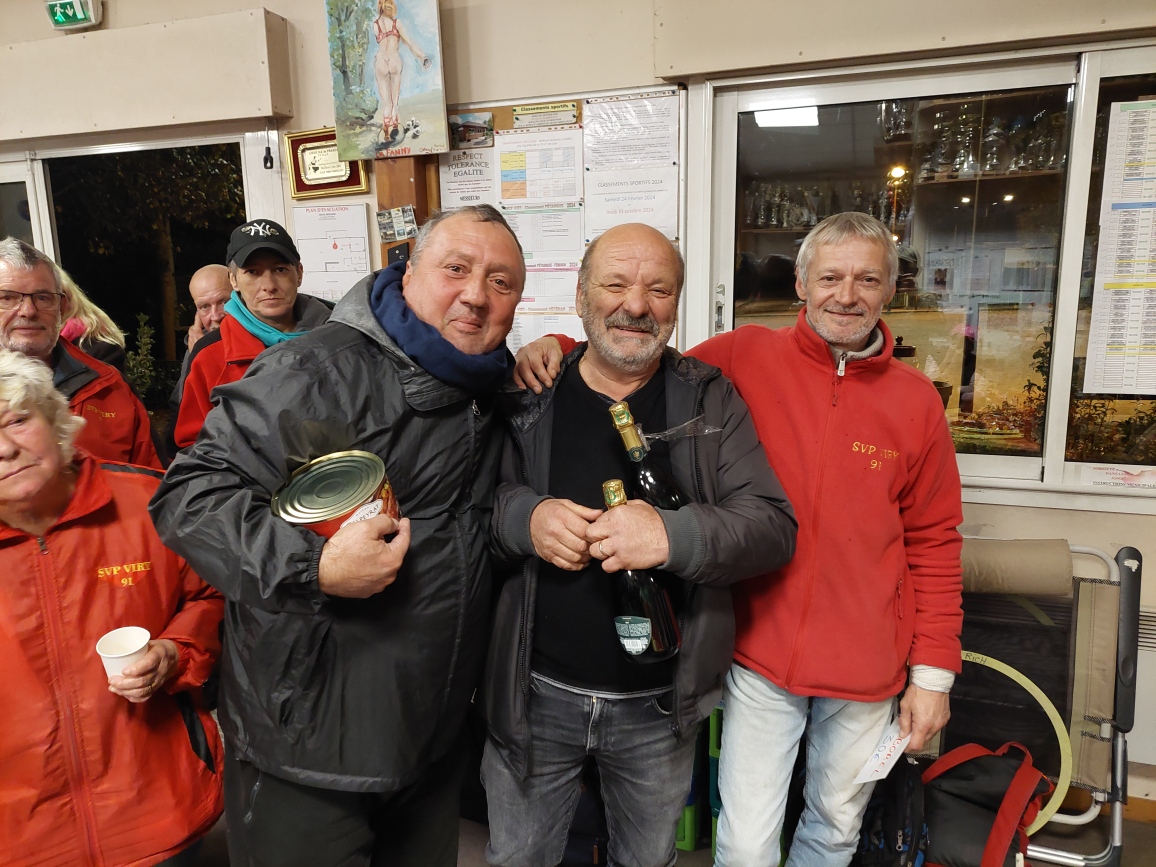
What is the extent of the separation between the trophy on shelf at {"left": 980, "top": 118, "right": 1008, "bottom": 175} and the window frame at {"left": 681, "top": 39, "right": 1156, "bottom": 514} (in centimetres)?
12

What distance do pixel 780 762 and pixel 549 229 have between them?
78.7 inches

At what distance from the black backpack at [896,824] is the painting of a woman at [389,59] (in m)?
2.76

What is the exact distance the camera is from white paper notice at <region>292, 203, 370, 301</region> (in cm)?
284

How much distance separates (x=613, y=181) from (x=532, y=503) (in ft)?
5.53

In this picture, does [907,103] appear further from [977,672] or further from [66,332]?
[66,332]

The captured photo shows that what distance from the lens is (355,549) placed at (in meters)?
0.97

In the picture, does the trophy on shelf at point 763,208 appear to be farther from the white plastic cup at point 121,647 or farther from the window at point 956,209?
the white plastic cup at point 121,647

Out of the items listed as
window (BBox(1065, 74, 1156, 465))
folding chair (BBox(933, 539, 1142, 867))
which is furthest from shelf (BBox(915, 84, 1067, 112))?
folding chair (BBox(933, 539, 1142, 867))

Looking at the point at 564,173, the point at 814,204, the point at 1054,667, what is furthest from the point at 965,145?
the point at 1054,667

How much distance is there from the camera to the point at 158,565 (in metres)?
1.31

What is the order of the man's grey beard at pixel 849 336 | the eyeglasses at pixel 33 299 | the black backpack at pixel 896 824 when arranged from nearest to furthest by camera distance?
the man's grey beard at pixel 849 336 < the eyeglasses at pixel 33 299 < the black backpack at pixel 896 824

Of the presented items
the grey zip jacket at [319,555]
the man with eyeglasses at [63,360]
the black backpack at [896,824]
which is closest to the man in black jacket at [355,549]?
the grey zip jacket at [319,555]

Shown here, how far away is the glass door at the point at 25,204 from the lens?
3.23 meters

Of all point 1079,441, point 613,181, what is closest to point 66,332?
point 613,181
